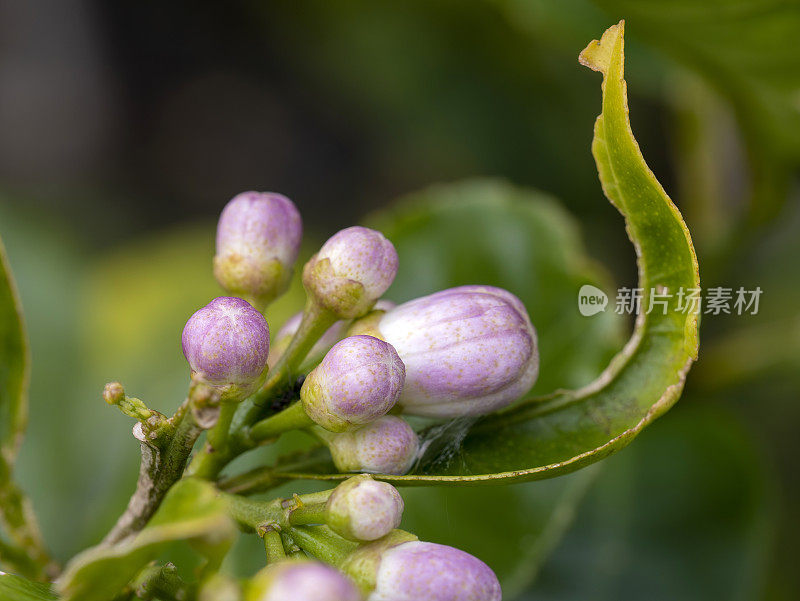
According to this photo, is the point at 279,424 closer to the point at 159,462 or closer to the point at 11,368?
the point at 159,462

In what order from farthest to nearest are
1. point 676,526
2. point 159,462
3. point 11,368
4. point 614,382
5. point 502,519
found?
1. point 676,526
2. point 502,519
3. point 11,368
4. point 614,382
5. point 159,462

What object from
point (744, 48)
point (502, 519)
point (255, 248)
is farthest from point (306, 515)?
point (744, 48)

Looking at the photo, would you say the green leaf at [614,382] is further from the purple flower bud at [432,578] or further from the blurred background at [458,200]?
the blurred background at [458,200]

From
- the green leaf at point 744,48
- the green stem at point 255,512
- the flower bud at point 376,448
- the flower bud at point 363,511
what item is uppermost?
the green leaf at point 744,48

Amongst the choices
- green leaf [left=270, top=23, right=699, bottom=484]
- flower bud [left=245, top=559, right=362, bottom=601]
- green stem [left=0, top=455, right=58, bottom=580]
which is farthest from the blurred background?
flower bud [left=245, top=559, right=362, bottom=601]

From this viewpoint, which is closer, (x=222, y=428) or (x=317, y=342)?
(x=222, y=428)

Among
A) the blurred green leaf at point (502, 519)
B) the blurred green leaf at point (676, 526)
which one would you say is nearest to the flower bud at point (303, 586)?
the blurred green leaf at point (502, 519)

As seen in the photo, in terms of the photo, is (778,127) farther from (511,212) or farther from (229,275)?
(229,275)

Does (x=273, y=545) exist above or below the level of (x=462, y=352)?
below
